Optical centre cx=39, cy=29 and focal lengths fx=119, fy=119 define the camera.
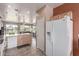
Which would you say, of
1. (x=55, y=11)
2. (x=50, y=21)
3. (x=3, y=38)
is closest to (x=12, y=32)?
(x=3, y=38)

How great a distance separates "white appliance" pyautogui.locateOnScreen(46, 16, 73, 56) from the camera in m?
1.87

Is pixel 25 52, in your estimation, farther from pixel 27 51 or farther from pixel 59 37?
pixel 59 37

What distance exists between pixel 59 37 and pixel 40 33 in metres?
0.32

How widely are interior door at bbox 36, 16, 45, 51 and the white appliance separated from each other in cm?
7

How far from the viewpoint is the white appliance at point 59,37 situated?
1.87 m

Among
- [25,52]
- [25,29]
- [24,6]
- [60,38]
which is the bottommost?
[25,52]

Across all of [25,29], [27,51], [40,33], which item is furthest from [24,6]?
[27,51]

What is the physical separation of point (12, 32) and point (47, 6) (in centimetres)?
71

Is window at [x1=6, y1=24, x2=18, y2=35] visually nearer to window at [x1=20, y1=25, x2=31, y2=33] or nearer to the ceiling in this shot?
window at [x1=20, y1=25, x2=31, y2=33]

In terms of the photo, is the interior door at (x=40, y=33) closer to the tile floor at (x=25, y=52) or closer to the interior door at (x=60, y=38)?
the tile floor at (x=25, y=52)

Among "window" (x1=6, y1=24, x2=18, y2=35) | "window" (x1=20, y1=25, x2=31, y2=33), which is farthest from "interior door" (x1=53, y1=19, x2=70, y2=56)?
"window" (x1=6, y1=24, x2=18, y2=35)

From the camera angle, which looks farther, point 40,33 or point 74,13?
point 40,33

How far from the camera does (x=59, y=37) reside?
1957mm

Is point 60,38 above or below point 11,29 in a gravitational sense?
below
